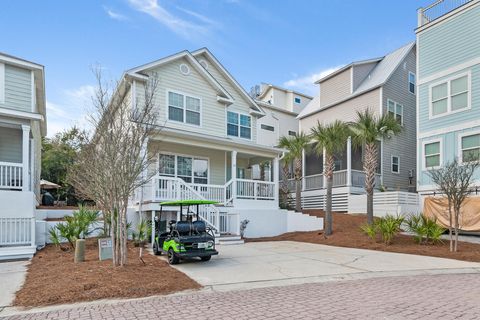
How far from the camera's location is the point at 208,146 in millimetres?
18188

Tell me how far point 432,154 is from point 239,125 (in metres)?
10.9

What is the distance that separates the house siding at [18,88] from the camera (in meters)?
14.3

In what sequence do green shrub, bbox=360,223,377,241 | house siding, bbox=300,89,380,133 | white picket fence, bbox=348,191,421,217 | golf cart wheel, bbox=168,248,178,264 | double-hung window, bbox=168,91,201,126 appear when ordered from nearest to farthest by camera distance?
1. golf cart wheel, bbox=168,248,178,264
2. green shrub, bbox=360,223,377,241
3. double-hung window, bbox=168,91,201,126
4. white picket fence, bbox=348,191,421,217
5. house siding, bbox=300,89,380,133

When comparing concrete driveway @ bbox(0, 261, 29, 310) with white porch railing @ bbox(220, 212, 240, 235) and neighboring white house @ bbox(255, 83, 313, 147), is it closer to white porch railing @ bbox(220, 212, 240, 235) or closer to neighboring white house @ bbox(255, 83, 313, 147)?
white porch railing @ bbox(220, 212, 240, 235)

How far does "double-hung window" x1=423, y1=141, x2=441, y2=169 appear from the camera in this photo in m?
19.7

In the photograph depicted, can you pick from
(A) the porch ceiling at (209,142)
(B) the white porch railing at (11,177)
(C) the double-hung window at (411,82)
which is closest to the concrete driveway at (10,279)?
(B) the white porch railing at (11,177)

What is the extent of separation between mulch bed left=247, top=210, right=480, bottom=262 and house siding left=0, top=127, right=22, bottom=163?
1124cm

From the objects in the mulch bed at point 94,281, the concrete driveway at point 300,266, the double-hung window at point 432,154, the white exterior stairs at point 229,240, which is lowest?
the white exterior stairs at point 229,240

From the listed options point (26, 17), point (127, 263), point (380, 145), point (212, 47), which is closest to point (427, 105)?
point (380, 145)

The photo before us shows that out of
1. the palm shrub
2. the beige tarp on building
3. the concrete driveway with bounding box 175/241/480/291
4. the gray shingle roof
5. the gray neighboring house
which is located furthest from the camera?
the gray shingle roof

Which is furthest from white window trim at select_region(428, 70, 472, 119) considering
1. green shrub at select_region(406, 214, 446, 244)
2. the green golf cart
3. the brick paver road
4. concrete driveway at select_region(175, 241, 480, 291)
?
the green golf cart

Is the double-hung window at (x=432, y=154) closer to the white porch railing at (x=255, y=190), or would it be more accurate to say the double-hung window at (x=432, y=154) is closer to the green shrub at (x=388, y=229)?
the green shrub at (x=388, y=229)

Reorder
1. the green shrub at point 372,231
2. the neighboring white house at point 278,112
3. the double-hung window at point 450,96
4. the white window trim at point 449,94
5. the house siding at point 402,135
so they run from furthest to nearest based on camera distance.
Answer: the neighboring white house at point 278,112 < the house siding at point 402,135 < the double-hung window at point 450,96 < the white window trim at point 449,94 < the green shrub at point 372,231

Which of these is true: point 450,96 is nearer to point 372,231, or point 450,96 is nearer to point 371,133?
point 371,133
